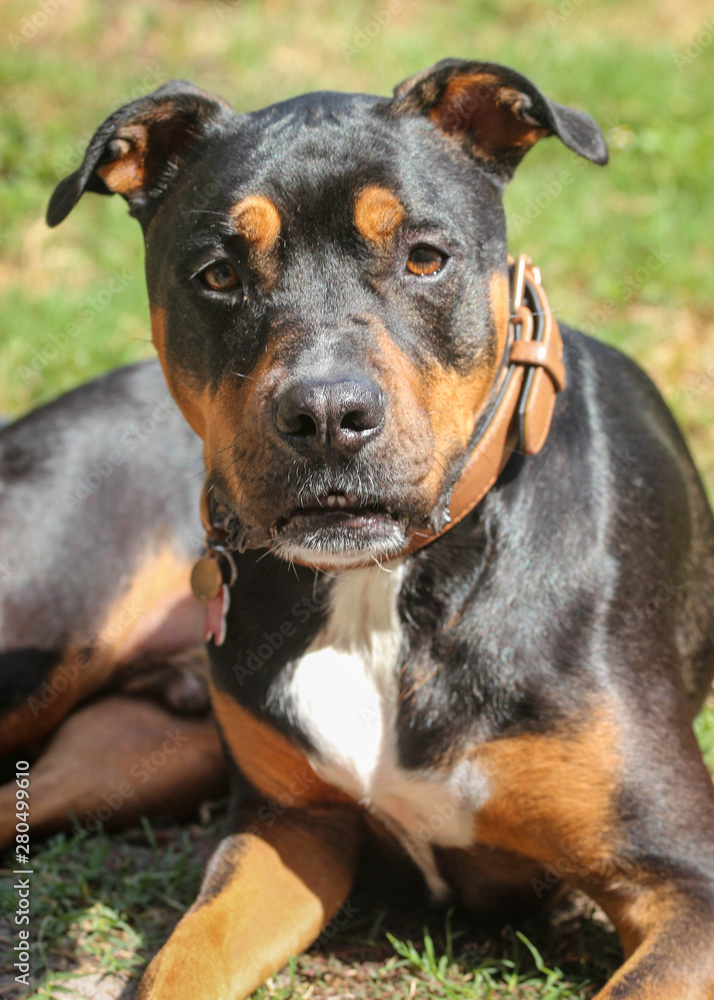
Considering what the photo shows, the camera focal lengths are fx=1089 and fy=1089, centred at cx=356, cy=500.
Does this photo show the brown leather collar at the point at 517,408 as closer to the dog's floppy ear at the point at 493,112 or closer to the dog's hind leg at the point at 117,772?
the dog's floppy ear at the point at 493,112

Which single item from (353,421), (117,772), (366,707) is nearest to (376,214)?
(353,421)

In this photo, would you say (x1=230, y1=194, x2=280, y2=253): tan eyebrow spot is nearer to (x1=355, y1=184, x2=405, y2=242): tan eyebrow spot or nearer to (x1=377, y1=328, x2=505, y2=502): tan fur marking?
(x1=355, y1=184, x2=405, y2=242): tan eyebrow spot

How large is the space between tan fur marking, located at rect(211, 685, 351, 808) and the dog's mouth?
0.64m

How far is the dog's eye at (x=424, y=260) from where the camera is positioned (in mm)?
2846

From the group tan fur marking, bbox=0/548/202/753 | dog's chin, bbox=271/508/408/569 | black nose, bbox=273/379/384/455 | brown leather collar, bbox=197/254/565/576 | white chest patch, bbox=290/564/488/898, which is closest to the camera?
black nose, bbox=273/379/384/455

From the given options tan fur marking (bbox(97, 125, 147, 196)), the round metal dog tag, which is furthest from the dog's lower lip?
tan fur marking (bbox(97, 125, 147, 196))

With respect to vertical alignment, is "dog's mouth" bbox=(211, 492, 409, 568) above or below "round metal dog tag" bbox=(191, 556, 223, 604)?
above

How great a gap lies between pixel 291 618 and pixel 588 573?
85 cm

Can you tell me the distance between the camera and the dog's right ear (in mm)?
3129

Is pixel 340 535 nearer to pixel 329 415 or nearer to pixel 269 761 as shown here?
pixel 329 415

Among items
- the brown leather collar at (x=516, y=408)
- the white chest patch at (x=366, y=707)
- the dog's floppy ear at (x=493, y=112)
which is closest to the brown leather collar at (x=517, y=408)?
the brown leather collar at (x=516, y=408)

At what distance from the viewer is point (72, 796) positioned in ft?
12.9

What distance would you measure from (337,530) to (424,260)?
0.75m

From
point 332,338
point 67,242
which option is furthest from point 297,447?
point 67,242
